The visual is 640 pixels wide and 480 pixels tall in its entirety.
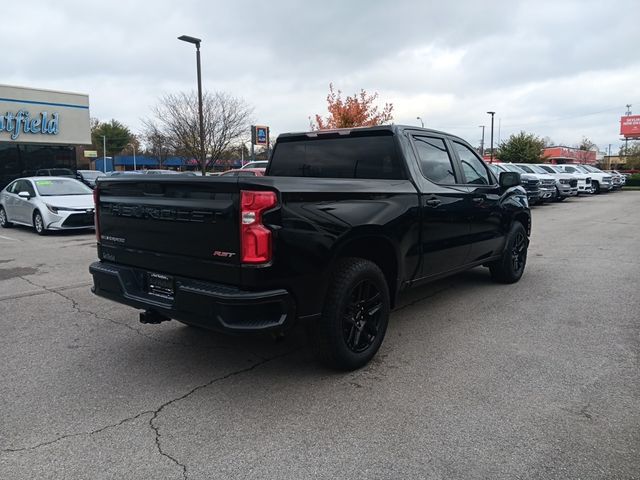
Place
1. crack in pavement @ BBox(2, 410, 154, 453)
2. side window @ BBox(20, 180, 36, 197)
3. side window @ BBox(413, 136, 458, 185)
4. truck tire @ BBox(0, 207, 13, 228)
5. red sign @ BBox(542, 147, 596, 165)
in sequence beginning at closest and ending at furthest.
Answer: crack in pavement @ BBox(2, 410, 154, 453), side window @ BBox(413, 136, 458, 185), side window @ BBox(20, 180, 36, 197), truck tire @ BBox(0, 207, 13, 228), red sign @ BBox(542, 147, 596, 165)

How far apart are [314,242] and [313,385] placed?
3.51 ft

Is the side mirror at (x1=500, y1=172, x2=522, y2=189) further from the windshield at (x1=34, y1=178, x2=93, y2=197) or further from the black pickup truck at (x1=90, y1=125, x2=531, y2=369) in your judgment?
the windshield at (x1=34, y1=178, x2=93, y2=197)

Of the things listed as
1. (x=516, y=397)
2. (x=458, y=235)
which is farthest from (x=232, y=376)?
(x=458, y=235)

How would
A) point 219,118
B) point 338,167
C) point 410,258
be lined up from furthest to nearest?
point 219,118
point 338,167
point 410,258

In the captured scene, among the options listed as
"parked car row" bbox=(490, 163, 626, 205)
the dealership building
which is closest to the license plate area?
"parked car row" bbox=(490, 163, 626, 205)

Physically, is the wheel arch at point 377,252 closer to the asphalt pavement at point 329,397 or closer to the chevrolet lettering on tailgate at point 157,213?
the asphalt pavement at point 329,397

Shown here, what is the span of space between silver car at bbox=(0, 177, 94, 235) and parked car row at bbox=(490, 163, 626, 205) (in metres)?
12.3

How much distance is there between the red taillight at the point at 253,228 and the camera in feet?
10.5

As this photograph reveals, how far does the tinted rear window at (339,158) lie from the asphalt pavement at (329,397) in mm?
1569

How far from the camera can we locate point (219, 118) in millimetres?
30266

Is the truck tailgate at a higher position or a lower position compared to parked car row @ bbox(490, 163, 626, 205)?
lower

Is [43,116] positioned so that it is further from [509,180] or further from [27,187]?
[509,180]

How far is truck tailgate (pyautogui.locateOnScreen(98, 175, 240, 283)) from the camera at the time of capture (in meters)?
3.27

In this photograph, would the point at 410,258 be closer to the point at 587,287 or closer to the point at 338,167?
the point at 338,167
